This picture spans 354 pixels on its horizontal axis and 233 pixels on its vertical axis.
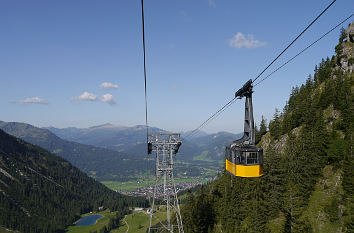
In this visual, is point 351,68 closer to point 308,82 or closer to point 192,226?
point 308,82

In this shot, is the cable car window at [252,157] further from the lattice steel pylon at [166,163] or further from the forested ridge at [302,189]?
the forested ridge at [302,189]

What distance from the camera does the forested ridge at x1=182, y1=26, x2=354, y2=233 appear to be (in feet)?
135

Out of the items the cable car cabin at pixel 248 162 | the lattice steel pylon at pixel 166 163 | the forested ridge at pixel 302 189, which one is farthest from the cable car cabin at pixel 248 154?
the forested ridge at pixel 302 189

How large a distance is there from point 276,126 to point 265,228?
160 ft

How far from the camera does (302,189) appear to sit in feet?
156

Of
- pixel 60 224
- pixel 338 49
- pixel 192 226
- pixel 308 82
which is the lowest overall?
pixel 60 224

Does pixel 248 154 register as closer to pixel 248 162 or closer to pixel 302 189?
pixel 248 162

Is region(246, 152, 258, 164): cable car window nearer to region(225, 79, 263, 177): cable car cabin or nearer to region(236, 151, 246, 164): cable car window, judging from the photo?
region(225, 79, 263, 177): cable car cabin

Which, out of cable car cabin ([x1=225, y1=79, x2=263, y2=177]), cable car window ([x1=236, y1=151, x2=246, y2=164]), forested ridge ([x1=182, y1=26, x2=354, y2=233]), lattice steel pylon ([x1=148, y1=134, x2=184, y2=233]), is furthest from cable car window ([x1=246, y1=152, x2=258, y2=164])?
forested ridge ([x1=182, y1=26, x2=354, y2=233])

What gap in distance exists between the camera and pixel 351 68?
3310 inches

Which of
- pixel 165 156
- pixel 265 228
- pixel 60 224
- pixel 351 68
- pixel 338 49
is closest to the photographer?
pixel 165 156

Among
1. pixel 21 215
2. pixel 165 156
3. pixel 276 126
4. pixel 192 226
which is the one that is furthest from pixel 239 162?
pixel 21 215

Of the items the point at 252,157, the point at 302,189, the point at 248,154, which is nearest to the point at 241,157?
the point at 248,154

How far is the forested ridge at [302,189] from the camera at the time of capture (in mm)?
41125
